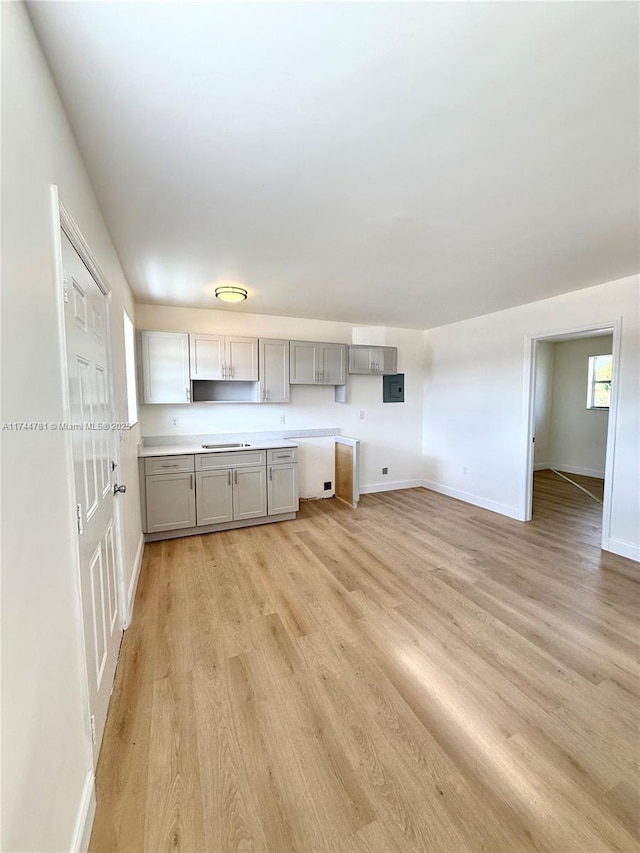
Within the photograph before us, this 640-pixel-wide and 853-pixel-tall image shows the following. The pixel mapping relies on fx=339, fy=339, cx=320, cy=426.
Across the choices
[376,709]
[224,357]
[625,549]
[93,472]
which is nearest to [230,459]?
[224,357]

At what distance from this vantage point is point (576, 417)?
20.8 ft

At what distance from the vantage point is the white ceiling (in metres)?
0.99

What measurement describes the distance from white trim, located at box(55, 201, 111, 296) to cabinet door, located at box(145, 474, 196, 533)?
2.05 m

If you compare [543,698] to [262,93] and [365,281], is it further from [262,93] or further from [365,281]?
[365,281]

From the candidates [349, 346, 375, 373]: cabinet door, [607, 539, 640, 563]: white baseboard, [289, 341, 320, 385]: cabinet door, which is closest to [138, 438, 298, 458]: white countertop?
[289, 341, 320, 385]: cabinet door

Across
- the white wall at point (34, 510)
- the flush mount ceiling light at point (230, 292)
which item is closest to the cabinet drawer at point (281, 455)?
the flush mount ceiling light at point (230, 292)

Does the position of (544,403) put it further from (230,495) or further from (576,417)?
(230,495)

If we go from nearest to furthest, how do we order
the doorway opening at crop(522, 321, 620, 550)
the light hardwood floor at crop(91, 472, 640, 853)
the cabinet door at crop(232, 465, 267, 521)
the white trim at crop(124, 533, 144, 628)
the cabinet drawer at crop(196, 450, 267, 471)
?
the light hardwood floor at crop(91, 472, 640, 853), the white trim at crop(124, 533, 144, 628), the cabinet drawer at crop(196, 450, 267, 471), the cabinet door at crop(232, 465, 267, 521), the doorway opening at crop(522, 321, 620, 550)

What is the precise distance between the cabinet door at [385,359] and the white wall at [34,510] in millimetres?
4176

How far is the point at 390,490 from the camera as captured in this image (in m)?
5.42

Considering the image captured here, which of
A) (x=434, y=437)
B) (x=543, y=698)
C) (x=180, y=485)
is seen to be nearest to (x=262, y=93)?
(x=543, y=698)

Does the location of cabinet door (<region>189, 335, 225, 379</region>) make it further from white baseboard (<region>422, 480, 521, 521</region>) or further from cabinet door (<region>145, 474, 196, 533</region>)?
white baseboard (<region>422, 480, 521, 521</region>)

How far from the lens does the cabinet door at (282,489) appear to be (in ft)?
13.0

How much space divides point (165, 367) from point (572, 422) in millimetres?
7042
